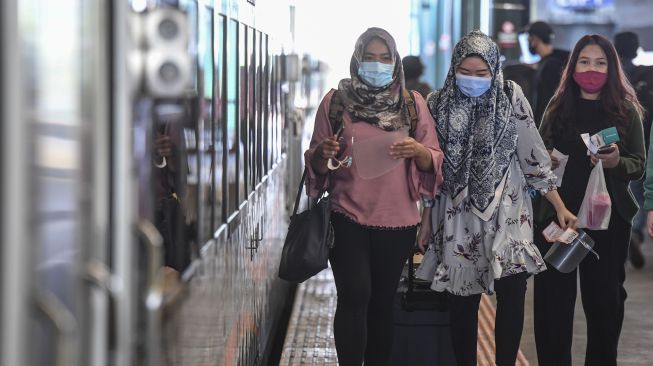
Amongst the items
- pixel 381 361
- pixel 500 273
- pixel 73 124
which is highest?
pixel 73 124

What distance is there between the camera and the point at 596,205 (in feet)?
17.8

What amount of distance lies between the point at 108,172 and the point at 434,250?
334cm

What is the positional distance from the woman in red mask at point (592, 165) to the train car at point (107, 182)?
2463mm

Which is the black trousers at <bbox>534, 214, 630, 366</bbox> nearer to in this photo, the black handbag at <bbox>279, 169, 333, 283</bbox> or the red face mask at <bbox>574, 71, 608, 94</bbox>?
the red face mask at <bbox>574, 71, 608, 94</bbox>

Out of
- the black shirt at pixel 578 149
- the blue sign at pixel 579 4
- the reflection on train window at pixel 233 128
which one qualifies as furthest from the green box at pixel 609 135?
the blue sign at pixel 579 4

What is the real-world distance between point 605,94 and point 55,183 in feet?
13.3

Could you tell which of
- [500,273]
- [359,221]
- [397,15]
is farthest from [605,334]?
[397,15]

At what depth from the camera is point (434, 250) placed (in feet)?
17.4

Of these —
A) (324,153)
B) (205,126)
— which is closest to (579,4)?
(324,153)

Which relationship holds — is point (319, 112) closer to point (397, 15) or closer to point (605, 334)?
point (605, 334)

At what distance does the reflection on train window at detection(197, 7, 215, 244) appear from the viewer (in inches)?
124

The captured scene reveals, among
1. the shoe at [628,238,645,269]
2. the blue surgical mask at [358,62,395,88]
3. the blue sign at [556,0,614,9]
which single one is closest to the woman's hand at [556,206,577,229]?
the blue surgical mask at [358,62,395,88]

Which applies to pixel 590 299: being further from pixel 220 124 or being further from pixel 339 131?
pixel 220 124

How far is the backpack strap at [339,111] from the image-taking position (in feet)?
16.6
